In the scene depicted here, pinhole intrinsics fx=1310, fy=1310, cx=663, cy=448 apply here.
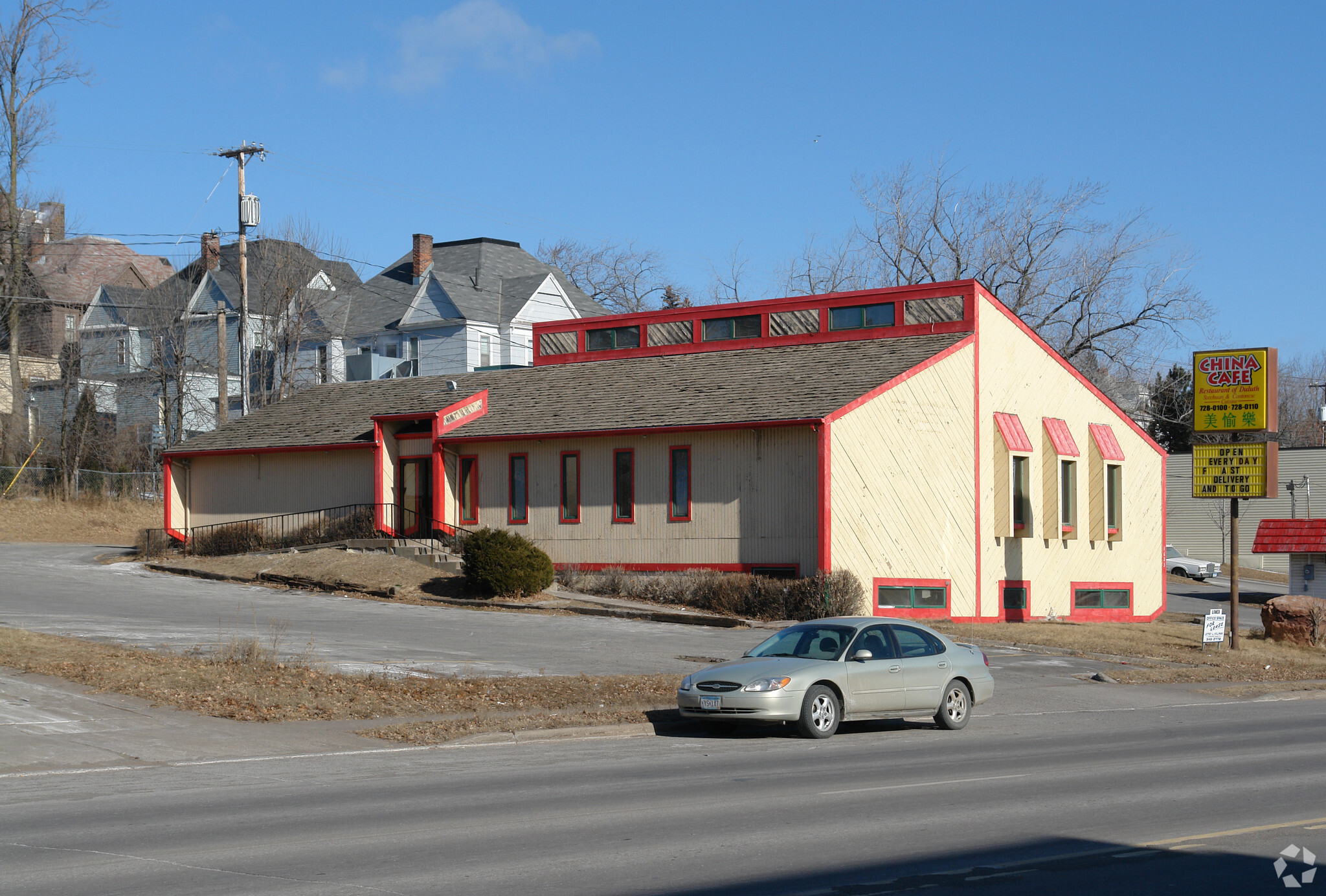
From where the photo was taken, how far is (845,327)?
116 feet

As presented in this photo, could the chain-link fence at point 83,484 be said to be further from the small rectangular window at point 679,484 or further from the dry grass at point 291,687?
the dry grass at point 291,687

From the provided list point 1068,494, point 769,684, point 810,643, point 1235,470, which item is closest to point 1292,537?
point 1068,494

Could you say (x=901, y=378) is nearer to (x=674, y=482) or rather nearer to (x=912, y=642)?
(x=674, y=482)

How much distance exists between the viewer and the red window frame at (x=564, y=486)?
1313 inches

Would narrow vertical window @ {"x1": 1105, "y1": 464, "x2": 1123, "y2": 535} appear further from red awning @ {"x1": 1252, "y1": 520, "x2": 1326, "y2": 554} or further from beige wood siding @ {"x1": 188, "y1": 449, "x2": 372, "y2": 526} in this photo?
beige wood siding @ {"x1": 188, "y1": 449, "x2": 372, "y2": 526}

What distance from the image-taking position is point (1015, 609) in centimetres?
3453

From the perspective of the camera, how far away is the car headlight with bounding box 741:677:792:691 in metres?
15.3

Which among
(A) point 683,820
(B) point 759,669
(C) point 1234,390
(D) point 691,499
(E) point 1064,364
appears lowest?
(A) point 683,820

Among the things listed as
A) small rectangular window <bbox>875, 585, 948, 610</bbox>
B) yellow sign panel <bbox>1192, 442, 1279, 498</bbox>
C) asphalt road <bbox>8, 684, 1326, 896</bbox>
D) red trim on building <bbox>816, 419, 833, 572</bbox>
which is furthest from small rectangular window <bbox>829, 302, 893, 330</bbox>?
asphalt road <bbox>8, 684, 1326, 896</bbox>

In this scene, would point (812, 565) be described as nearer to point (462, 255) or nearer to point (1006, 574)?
point (1006, 574)

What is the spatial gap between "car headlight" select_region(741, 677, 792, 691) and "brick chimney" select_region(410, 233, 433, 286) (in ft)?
180

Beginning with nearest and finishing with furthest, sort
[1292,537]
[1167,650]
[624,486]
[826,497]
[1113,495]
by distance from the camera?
1. [1167,650]
2. [826,497]
3. [624,486]
4. [1113,495]
5. [1292,537]

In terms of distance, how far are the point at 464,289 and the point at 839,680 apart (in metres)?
50.7

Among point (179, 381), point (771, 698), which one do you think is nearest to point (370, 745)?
point (771, 698)
